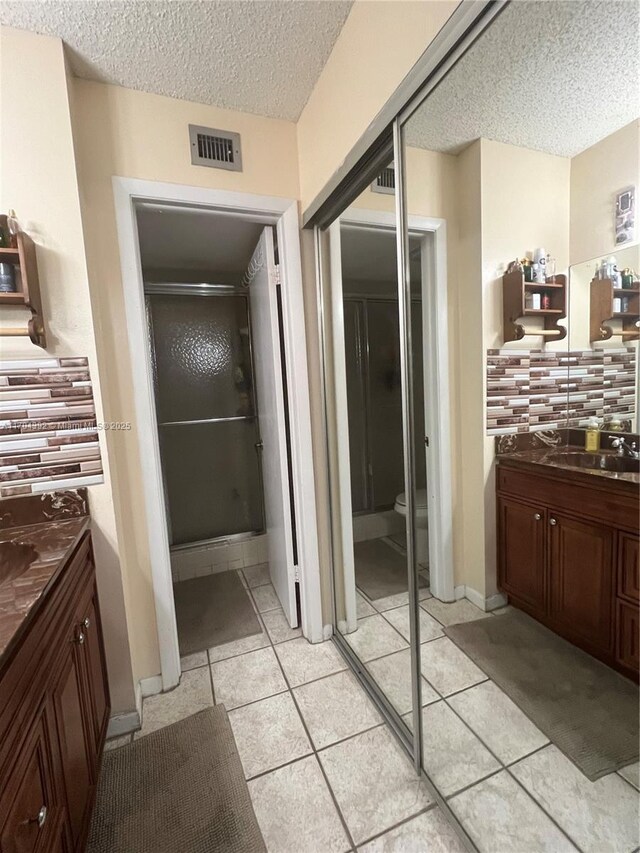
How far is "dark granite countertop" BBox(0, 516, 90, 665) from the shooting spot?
728mm

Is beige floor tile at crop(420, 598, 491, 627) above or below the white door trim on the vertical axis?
below

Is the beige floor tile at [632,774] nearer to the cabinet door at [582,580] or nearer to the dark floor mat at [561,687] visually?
the dark floor mat at [561,687]

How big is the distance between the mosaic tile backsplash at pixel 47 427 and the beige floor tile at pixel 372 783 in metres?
1.36

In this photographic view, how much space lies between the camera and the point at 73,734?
0.97 metres

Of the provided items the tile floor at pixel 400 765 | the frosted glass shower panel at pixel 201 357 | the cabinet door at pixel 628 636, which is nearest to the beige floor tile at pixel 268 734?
the tile floor at pixel 400 765

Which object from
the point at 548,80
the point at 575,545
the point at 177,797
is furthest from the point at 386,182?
the point at 177,797

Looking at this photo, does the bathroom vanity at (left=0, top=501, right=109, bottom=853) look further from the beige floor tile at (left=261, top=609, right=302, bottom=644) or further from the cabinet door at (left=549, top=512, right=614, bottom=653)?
the cabinet door at (left=549, top=512, right=614, bottom=653)

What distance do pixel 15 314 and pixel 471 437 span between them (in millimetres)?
1552

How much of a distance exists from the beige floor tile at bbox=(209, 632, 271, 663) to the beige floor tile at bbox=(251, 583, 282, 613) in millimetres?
239

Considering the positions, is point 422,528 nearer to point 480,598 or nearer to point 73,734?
point 480,598

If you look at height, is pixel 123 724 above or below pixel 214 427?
below

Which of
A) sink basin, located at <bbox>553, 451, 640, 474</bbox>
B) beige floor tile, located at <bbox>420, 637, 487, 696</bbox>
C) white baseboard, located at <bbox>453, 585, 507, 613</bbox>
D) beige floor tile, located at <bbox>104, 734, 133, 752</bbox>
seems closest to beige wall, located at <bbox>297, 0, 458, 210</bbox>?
sink basin, located at <bbox>553, 451, 640, 474</bbox>

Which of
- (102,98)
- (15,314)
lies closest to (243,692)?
(15,314)

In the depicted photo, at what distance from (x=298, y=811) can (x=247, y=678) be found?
1.99ft
